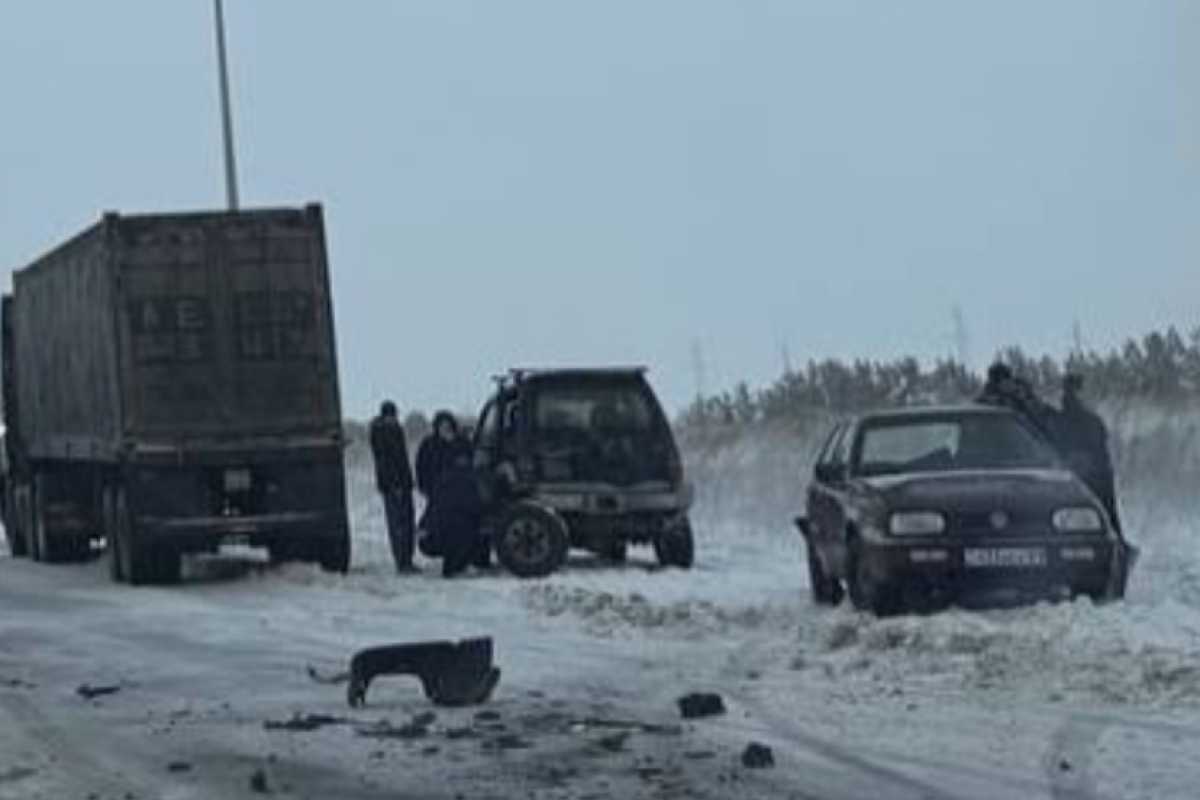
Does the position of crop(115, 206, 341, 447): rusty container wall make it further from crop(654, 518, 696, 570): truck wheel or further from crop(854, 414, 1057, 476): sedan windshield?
crop(854, 414, 1057, 476): sedan windshield

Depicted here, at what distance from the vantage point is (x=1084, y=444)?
20188mm

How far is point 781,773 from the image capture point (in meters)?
10.7

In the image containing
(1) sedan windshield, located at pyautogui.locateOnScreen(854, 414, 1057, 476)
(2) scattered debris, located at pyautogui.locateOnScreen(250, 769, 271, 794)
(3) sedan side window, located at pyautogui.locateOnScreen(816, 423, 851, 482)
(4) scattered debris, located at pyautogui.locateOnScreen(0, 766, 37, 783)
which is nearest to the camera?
(2) scattered debris, located at pyautogui.locateOnScreen(250, 769, 271, 794)

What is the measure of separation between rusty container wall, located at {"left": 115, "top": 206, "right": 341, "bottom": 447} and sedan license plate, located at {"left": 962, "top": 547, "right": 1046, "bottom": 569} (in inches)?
369

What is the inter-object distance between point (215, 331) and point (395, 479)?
8.02 ft

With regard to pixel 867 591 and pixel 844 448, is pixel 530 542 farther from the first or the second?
pixel 867 591

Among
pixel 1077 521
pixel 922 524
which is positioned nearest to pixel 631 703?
pixel 922 524

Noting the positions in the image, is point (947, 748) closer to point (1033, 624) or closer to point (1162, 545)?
point (1033, 624)

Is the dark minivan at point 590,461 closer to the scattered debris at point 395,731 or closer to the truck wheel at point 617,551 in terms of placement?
the truck wheel at point 617,551

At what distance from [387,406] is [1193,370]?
33.4 ft

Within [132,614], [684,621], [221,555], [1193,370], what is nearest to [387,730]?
[684,621]

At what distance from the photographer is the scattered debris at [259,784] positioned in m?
10.5

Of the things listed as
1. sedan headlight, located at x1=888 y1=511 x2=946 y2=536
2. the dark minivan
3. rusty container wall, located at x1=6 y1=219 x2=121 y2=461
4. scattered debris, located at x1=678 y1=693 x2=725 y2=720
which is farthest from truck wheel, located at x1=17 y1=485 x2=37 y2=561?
scattered debris, located at x1=678 y1=693 x2=725 y2=720

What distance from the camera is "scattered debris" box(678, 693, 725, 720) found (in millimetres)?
12609
